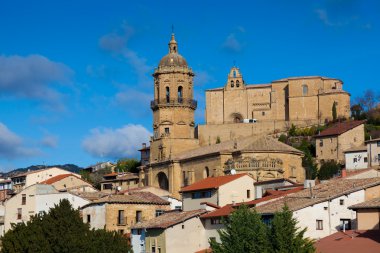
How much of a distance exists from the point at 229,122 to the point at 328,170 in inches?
1655

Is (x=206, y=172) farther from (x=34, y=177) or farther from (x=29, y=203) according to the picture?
(x=34, y=177)

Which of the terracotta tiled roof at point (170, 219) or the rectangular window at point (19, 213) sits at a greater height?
the terracotta tiled roof at point (170, 219)

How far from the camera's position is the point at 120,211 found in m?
66.9

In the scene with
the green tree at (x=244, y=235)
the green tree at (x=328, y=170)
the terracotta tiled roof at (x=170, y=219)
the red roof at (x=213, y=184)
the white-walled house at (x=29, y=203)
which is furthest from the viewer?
the green tree at (x=328, y=170)

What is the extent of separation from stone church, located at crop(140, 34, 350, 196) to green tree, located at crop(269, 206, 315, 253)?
33.0 meters

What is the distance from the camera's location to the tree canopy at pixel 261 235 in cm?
4022

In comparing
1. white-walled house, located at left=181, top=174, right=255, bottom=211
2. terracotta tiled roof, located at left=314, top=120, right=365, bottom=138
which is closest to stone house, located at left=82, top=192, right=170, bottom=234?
white-walled house, located at left=181, top=174, right=255, bottom=211

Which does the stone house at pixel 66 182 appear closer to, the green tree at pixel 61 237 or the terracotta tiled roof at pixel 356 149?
the terracotta tiled roof at pixel 356 149

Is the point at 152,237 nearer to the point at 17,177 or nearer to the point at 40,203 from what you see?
the point at 40,203

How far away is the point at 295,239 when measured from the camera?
40250 mm

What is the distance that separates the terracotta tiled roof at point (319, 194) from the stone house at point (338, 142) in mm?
60264

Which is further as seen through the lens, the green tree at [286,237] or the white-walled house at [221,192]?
the white-walled house at [221,192]

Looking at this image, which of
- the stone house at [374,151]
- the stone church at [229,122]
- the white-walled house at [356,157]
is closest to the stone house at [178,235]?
the stone church at [229,122]

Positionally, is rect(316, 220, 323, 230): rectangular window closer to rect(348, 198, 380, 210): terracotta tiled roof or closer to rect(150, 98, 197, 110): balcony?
rect(348, 198, 380, 210): terracotta tiled roof
